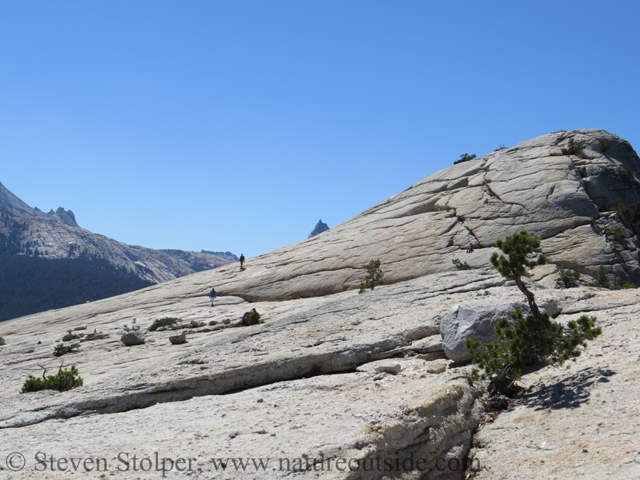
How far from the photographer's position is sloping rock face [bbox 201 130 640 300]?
118ft

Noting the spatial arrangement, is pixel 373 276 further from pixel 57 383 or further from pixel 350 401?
pixel 350 401

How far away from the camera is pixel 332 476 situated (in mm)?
8180

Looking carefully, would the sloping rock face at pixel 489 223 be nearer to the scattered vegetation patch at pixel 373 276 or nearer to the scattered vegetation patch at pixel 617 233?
the scattered vegetation patch at pixel 617 233

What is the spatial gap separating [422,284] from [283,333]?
776cm

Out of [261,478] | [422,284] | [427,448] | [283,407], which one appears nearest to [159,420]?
[283,407]

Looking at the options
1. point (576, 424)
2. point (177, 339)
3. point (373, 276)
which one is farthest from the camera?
point (373, 276)

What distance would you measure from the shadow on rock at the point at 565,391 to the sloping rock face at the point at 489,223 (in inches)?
899

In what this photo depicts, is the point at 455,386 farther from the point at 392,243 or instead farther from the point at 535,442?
the point at 392,243

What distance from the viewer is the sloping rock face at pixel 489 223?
35.9 metres

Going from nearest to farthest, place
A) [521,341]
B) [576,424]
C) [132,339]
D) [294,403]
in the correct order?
[576,424] → [294,403] → [521,341] → [132,339]

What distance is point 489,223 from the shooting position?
39.8 metres

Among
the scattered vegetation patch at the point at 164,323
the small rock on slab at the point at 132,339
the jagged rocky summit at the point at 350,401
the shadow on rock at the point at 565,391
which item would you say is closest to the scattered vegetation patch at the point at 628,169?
the jagged rocky summit at the point at 350,401

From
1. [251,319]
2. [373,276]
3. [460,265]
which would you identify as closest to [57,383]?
[251,319]

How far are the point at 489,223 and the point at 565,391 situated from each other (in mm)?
29406
